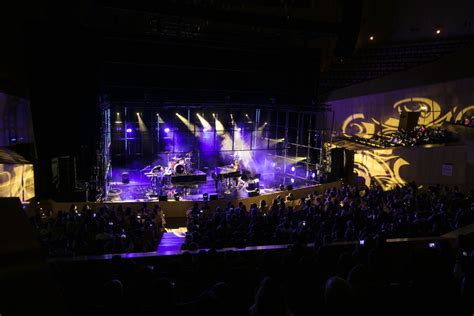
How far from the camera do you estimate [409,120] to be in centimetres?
1786

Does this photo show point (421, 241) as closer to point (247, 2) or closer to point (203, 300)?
point (203, 300)

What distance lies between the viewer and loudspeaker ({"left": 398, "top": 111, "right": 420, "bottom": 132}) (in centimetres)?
1775

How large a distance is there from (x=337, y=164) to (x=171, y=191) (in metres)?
7.50

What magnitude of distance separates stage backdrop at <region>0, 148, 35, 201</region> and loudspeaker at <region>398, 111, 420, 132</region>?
619 inches

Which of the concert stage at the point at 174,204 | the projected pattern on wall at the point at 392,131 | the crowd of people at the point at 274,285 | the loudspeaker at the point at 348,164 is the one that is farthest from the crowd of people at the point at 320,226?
the loudspeaker at the point at 348,164

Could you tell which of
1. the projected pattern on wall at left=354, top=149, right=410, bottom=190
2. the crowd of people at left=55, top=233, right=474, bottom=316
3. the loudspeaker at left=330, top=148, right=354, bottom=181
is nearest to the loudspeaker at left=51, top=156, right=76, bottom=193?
the crowd of people at left=55, top=233, right=474, bottom=316

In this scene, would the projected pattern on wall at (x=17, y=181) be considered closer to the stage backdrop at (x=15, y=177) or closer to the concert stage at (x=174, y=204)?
the stage backdrop at (x=15, y=177)

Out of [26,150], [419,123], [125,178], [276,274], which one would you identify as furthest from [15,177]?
[419,123]

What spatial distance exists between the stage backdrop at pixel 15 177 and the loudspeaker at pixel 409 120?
15731 millimetres

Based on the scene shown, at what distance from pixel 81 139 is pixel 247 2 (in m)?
10.2

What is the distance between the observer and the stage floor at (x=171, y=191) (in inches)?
583

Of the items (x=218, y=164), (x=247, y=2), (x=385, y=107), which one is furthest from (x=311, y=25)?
(x=218, y=164)

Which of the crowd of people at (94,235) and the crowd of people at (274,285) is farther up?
the crowd of people at (274,285)

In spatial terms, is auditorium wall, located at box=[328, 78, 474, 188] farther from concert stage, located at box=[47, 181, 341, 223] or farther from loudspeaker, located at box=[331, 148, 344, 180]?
concert stage, located at box=[47, 181, 341, 223]
